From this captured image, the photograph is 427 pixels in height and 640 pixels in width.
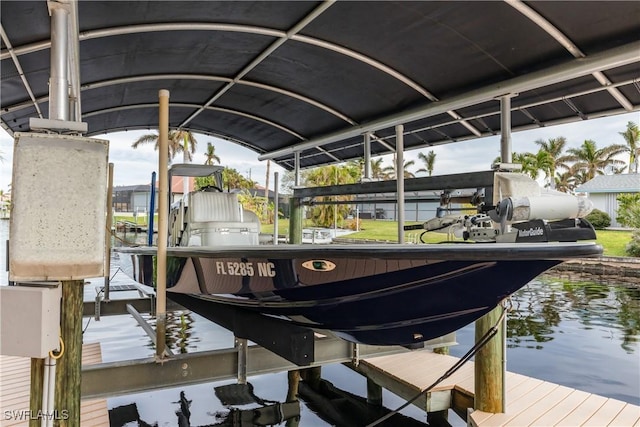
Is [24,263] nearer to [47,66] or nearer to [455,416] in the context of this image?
[47,66]

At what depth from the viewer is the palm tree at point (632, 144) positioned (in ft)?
109

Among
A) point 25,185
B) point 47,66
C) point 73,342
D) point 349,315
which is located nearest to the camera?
point 25,185

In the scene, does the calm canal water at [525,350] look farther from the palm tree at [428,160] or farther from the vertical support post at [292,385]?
the palm tree at [428,160]

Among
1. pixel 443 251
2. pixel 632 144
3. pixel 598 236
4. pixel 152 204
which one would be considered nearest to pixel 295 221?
pixel 152 204

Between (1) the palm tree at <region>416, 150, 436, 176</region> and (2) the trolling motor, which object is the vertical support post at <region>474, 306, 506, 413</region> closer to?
(2) the trolling motor

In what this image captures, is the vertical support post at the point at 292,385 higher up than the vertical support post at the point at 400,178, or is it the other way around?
the vertical support post at the point at 400,178

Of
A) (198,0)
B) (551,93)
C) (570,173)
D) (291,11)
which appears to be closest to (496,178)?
(551,93)

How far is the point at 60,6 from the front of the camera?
213 centimetres

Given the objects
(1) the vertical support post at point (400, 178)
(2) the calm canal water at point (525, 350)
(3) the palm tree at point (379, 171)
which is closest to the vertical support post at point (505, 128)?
(1) the vertical support post at point (400, 178)

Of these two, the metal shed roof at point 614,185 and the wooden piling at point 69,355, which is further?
the metal shed roof at point 614,185

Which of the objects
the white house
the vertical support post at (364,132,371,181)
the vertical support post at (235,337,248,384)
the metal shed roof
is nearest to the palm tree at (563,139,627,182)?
the metal shed roof

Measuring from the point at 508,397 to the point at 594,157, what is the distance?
37.2 meters

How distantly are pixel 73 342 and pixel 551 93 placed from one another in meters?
3.93

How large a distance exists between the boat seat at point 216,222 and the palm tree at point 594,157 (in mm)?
37917
